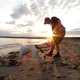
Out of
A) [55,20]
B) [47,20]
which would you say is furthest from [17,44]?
[55,20]

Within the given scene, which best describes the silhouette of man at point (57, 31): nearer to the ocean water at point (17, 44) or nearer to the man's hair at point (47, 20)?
the man's hair at point (47, 20)

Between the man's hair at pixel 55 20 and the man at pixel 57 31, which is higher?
the man's hair at pixel 55 20

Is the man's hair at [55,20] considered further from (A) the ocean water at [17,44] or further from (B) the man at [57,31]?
(A) the ocean water at [17,44]

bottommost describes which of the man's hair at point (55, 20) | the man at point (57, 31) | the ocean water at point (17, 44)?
the ocean water at point (17, 44)

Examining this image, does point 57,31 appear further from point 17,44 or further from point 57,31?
point 17,44

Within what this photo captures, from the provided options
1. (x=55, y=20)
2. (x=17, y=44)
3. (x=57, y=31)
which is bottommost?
(x=17, y=44)

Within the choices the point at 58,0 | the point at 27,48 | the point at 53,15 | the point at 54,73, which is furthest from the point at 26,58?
the point at 58,0

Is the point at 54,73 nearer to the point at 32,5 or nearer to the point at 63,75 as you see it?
the point at 63,75

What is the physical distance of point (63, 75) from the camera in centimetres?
422

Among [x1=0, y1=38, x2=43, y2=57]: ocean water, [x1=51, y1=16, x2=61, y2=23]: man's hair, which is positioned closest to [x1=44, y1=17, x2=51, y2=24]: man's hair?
[x1=51, y1=16, x2=61, y2=23]: man's hair

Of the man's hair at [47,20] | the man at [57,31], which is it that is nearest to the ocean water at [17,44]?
the man at [57,31]

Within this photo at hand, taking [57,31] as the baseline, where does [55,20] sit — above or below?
above

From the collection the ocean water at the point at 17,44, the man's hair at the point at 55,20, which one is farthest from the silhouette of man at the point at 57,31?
the ocean water at the point at 17,44

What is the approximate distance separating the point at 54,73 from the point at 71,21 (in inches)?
39.8
